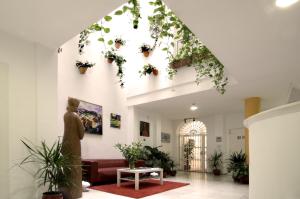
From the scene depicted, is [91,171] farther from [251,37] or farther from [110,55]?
[251,37]

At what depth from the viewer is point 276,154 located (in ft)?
8.46

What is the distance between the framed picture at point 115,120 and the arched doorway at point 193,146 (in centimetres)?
463

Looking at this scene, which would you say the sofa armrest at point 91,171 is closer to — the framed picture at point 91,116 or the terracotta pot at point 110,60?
the framed picture at point 91,116

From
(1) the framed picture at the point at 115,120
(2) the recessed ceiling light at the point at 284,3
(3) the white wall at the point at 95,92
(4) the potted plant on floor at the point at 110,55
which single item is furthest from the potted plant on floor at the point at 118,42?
(2) the recessed ceiling light at the point at 284,3

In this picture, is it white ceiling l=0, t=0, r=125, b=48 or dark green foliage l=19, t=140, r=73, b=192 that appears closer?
white ceiling l=0, t=0, r=125, b=48

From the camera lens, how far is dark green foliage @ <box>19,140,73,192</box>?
3.98 m

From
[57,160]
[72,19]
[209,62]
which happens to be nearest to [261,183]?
→ [57,160]

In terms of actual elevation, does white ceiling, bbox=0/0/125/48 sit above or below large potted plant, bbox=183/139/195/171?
above

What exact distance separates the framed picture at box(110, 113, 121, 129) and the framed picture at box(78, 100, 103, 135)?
1.90ft

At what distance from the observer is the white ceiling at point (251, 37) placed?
3.50m

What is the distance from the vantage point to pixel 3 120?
12.5ft

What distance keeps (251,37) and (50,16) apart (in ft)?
10.4

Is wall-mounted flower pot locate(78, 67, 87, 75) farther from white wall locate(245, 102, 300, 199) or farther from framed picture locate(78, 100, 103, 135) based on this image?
white wall locate(245, 102, 300, 199)

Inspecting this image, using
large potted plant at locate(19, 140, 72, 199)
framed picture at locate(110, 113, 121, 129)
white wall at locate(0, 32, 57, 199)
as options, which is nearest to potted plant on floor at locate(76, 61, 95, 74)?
framed picture at locate(110, 113, 121, 129)
